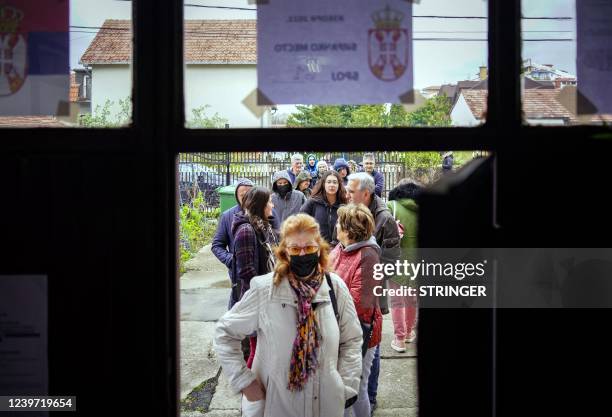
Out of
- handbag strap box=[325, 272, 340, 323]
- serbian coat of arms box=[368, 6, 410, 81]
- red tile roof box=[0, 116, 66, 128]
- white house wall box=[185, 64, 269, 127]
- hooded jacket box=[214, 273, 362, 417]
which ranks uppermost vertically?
serbian coat of arms box=[368, 6, 410, 81]

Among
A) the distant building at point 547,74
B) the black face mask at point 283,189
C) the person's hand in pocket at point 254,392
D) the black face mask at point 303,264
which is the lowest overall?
the person's hand in pocket at point 254,392

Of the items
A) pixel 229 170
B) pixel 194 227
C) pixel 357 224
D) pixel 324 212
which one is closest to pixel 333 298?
pixel 357 224

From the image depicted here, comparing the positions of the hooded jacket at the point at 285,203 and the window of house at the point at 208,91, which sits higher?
the window of house at the point at 208,91

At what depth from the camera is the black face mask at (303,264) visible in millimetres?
2900

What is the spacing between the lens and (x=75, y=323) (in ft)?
5.40

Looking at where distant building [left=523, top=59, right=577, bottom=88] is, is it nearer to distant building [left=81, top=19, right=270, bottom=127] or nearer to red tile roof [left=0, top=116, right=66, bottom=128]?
distant building [left=81, top=19, right=270, bottom=127]

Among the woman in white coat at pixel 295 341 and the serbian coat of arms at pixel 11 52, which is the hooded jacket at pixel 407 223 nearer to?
the woman in white coat at pixel 295 341

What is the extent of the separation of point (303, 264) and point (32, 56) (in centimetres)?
165

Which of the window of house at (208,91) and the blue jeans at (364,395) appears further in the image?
the blue jeans at (364,395)

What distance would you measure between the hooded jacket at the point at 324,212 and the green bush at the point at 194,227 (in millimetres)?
3767

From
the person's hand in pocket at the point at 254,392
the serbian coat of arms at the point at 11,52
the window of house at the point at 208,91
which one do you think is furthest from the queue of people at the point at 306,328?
the serbian coat of arms at the point at 11,52

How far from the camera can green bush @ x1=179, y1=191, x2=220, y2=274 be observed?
28.9 feet

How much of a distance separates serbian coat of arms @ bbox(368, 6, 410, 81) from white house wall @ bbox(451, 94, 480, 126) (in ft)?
0.65
